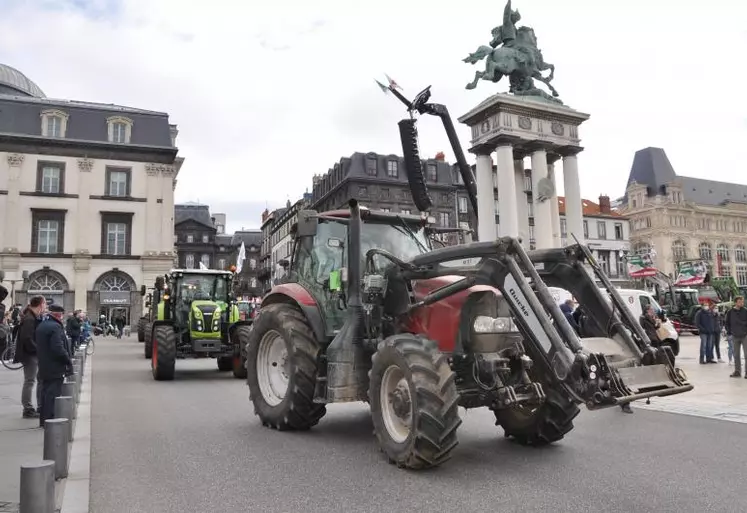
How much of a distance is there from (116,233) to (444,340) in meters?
41.6

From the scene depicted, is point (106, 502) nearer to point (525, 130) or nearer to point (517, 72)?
point (525, 130)


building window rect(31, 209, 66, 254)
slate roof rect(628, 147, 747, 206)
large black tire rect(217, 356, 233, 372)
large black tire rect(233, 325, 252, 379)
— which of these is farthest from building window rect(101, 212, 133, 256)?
slate roof rect(628, 147, 747, 206)

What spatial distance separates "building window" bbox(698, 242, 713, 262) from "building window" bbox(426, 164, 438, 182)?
53.3 meters

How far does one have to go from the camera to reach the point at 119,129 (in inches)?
1698

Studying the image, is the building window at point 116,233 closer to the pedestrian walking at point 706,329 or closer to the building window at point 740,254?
the pedestrian walking at point 706,329

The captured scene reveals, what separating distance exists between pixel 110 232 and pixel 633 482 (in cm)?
4300

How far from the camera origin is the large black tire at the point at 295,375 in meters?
6.75

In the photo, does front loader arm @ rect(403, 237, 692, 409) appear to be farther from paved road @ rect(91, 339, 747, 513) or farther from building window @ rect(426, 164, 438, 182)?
building window @ rect(426, 164, 438, 182)

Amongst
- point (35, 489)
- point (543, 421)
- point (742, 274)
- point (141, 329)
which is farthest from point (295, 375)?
point (742, 274)

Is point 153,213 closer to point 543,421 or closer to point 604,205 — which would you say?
point 543,421

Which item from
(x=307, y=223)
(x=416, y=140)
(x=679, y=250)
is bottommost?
(x=307, y=223)

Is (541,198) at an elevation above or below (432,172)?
below

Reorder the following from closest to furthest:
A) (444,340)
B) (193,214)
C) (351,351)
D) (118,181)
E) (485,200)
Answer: (444,340)
(351,351)
(485,200)
(118,181)
(193,214)

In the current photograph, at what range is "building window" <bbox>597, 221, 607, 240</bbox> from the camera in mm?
71125
